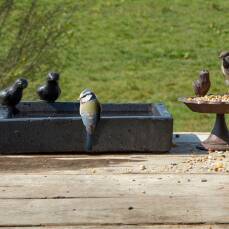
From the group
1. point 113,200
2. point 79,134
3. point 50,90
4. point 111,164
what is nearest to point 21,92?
point 50,90

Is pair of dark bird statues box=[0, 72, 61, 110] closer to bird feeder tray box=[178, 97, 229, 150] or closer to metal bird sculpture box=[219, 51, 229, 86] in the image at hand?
bird feeder tray box=[178, 97, 229, 150]

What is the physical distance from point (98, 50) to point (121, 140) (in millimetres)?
6182

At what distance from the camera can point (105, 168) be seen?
2656mm

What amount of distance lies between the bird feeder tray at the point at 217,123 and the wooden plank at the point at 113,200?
1.67 feet

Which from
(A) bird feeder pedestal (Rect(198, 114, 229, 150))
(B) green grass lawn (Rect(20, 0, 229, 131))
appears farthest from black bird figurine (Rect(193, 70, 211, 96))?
(B) green grass lawn (Rect(20, 0, 229, 131))

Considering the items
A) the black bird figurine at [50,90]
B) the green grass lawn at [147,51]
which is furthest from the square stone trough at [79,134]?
the green grass lawn at [147,51]

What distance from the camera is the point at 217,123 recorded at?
122 inches

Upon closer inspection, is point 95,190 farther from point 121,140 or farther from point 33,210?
point 121,140

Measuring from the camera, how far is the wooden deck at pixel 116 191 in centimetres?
209

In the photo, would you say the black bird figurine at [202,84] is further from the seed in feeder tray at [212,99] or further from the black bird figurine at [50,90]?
the black bird figurine at [50,90]

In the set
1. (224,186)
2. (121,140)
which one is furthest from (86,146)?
(224,186)

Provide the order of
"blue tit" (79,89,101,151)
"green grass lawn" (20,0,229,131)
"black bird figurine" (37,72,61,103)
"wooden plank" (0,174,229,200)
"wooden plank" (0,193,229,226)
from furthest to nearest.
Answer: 1. "green grass lawn" (20,0,229,131)
2. "black bird figurine" (37,72,61,103)
3. "blue tit" (79,89,101,151)
4. "wooden plank" (0,174,229,200)
5. "wooden plank" (0,193,229,226)

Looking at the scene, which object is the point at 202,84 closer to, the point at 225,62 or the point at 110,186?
the point at 225,62

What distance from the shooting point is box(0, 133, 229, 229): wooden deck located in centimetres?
209
